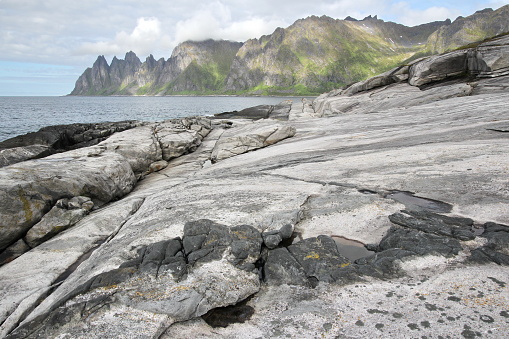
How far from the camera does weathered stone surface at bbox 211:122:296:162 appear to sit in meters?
25.0

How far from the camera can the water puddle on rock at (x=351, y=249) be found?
758 cm

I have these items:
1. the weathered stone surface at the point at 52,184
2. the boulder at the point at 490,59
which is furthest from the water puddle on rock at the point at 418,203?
the boulder at the point at 490,59

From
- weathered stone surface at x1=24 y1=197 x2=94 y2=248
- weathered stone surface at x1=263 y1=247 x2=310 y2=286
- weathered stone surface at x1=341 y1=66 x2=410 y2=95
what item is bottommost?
weathered stone surface at x1=24 y1=197 x2=94 y2=248

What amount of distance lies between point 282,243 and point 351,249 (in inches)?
77.5

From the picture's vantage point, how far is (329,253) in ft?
24.9

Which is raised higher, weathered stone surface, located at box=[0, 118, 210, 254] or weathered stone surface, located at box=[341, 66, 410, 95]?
weathered stone surface, located at box=[341, 66, 410, 95]

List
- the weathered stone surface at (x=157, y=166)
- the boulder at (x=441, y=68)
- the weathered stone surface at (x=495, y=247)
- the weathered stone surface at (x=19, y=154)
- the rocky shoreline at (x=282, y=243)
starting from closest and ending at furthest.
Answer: the rocky shoreline at (x=282, y=243) < the weathered stone surface at (x=495, y=247) < the weathered stone surface at (x=19, y=154) < the weathered stone surface at (x=157, y=166) < the boulder at (x=441, y=68)

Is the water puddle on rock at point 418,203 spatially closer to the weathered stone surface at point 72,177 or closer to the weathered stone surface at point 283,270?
the weathered stone surface at point 283,270

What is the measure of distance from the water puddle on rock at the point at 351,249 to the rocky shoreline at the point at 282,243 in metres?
0.06

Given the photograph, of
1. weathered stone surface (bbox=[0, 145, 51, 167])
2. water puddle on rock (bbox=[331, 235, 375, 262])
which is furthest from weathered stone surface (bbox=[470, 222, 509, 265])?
weathered stone surface (bbox=[0, 145, 51, 167])

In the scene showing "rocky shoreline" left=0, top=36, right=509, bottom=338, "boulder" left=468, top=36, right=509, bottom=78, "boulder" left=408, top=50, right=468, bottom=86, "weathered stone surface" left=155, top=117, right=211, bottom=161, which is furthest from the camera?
"boulder" left=408, top=50, right=468, bottom=86

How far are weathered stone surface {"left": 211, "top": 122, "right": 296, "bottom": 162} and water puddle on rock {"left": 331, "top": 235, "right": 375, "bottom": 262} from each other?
1732 cm

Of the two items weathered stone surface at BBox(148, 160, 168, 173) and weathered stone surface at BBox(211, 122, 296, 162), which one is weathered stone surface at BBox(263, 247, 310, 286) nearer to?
weathered stone surface at BBox(211, 122, 296, 162)

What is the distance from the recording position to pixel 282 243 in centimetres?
855
